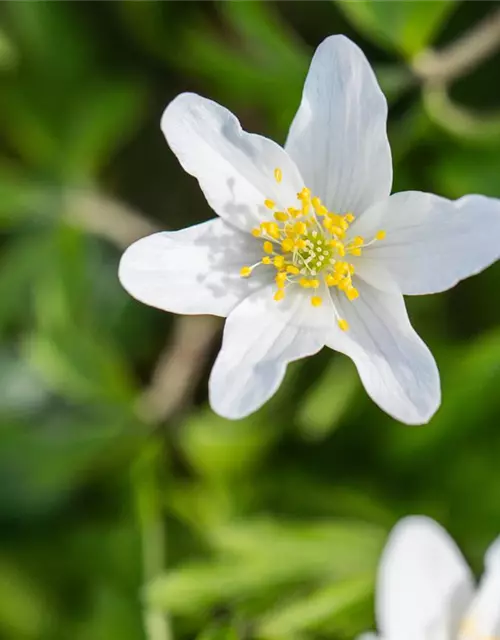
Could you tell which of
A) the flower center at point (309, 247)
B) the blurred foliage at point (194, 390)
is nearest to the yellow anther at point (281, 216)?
the flower center at point (309, 247)

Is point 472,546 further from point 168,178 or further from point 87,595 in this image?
point 168,178

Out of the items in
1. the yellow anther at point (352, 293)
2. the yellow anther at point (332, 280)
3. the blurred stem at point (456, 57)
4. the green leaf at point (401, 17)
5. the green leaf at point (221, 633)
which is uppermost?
the blurred stem at point (456, 57)

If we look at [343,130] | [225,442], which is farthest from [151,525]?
[343,130]

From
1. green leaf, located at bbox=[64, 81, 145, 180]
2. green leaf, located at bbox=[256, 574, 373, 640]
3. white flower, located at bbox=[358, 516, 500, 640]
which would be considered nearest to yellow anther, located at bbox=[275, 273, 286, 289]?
white flower, located at bbox=[358, 516, 500, 640]

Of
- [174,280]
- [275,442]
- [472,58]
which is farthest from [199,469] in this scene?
[472,58]

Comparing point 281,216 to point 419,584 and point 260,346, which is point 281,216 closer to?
point 260,346

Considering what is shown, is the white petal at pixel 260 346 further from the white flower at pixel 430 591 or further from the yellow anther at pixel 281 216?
the white flower at pixel 430 591
